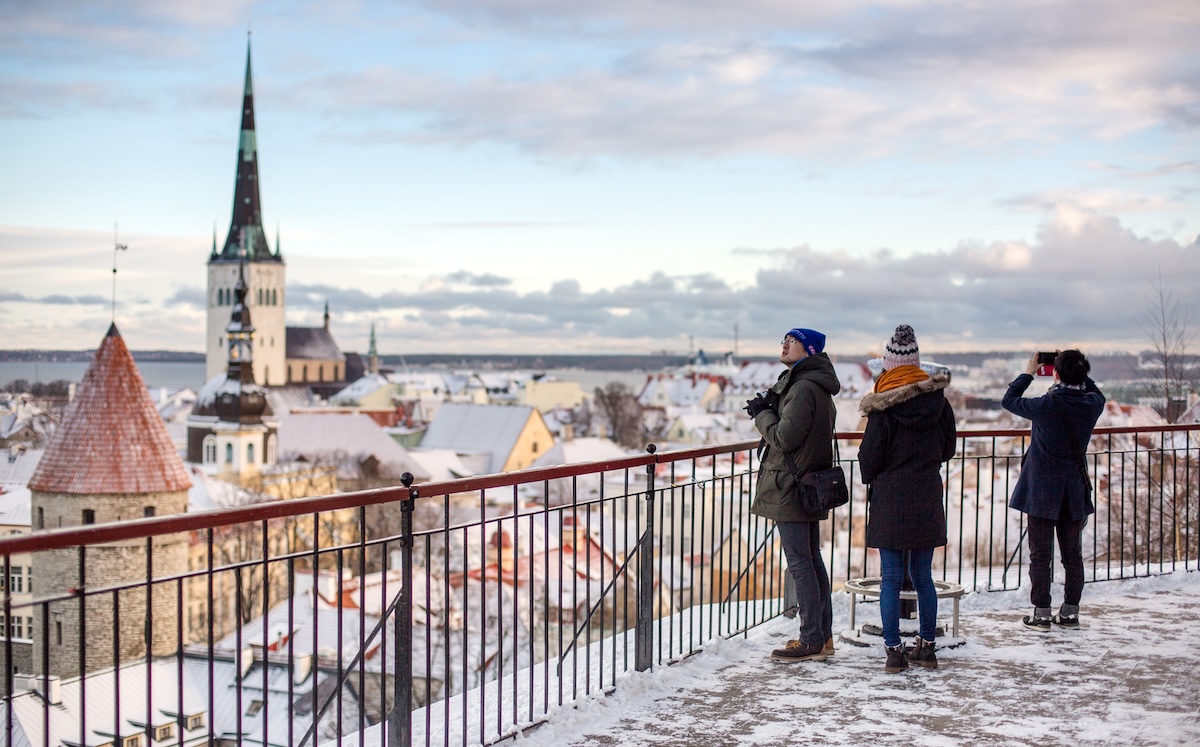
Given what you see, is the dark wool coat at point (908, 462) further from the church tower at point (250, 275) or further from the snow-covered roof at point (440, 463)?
the church tower at point (250, 275)

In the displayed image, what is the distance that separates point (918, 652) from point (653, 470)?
1.83 metres

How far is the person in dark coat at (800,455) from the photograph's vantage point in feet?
17.8

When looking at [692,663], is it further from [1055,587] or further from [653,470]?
[1055,587]

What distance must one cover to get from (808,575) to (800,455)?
685 mm

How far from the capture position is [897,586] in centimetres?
564

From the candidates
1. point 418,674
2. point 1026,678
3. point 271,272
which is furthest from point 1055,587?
point 271,272

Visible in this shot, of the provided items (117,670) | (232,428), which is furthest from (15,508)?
(117,670)

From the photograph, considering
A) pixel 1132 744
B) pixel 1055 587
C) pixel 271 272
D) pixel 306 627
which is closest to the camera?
pixel 1132 744

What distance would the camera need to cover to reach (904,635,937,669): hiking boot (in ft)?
19.1

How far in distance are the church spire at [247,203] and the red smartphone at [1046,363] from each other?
135651 mm

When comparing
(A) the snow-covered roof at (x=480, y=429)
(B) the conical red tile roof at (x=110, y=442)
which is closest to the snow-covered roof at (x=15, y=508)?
(B) the conical red tile roof at (x=110, y=442)

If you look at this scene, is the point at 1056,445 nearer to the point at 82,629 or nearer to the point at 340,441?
the point at 82,629

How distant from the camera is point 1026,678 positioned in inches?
223

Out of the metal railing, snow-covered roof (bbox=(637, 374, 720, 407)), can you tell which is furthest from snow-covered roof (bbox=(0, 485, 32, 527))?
snow-covered roof (bbox=(637, 374, 720, 407))
